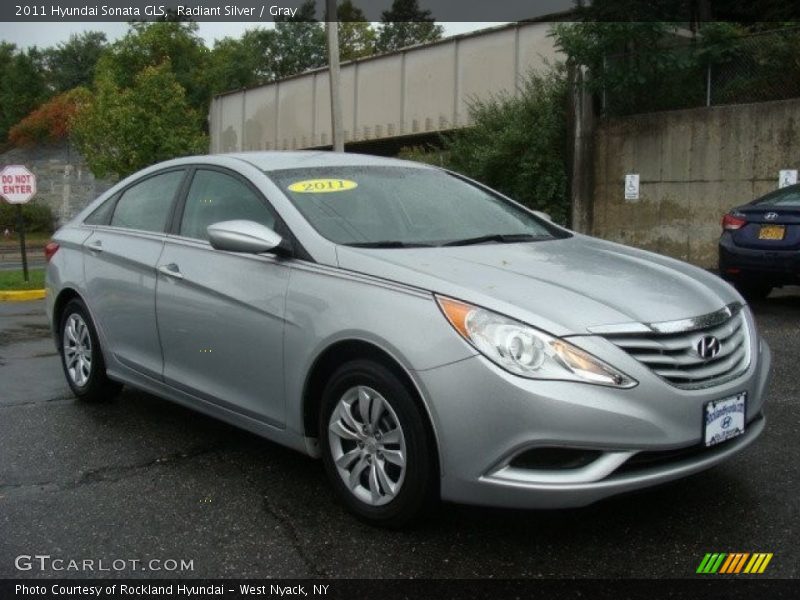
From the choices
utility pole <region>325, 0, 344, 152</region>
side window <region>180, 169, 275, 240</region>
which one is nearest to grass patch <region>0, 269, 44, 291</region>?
utility pole <region>325, 0, 344, 152</region>

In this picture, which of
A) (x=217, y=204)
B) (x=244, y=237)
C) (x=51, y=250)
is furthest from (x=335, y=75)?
(x=244, y=237)

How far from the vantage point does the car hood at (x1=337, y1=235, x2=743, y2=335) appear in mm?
3119

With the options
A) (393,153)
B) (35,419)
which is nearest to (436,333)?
(35,419)

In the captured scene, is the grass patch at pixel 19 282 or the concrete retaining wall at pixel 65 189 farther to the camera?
the concrete retaining wall at pixel 65 189

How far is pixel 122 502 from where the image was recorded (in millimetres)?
3760

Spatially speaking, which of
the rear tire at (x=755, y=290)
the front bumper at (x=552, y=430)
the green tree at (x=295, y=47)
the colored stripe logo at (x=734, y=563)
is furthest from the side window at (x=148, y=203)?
the green tree at (x=295, y=47)

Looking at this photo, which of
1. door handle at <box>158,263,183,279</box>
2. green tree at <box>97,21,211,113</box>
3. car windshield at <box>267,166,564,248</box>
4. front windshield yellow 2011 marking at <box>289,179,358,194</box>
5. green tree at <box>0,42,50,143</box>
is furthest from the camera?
green tree at <box>0,42,50,143</box>

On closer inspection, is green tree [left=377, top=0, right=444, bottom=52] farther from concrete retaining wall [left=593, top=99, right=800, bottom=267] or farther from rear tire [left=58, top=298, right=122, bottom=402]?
rear tire [left=58, top=298, right=122, bottom=402]

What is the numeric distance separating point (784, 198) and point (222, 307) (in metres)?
6.57

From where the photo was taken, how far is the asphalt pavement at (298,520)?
3104 mm

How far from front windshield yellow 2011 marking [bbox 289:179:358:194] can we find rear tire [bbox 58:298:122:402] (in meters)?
1.80

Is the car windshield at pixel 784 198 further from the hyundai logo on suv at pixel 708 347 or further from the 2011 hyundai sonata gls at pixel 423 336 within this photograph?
the hyundai logo on suv at pixel 708 347

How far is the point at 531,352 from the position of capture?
3002mm

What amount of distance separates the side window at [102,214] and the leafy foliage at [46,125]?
59.7 metres
